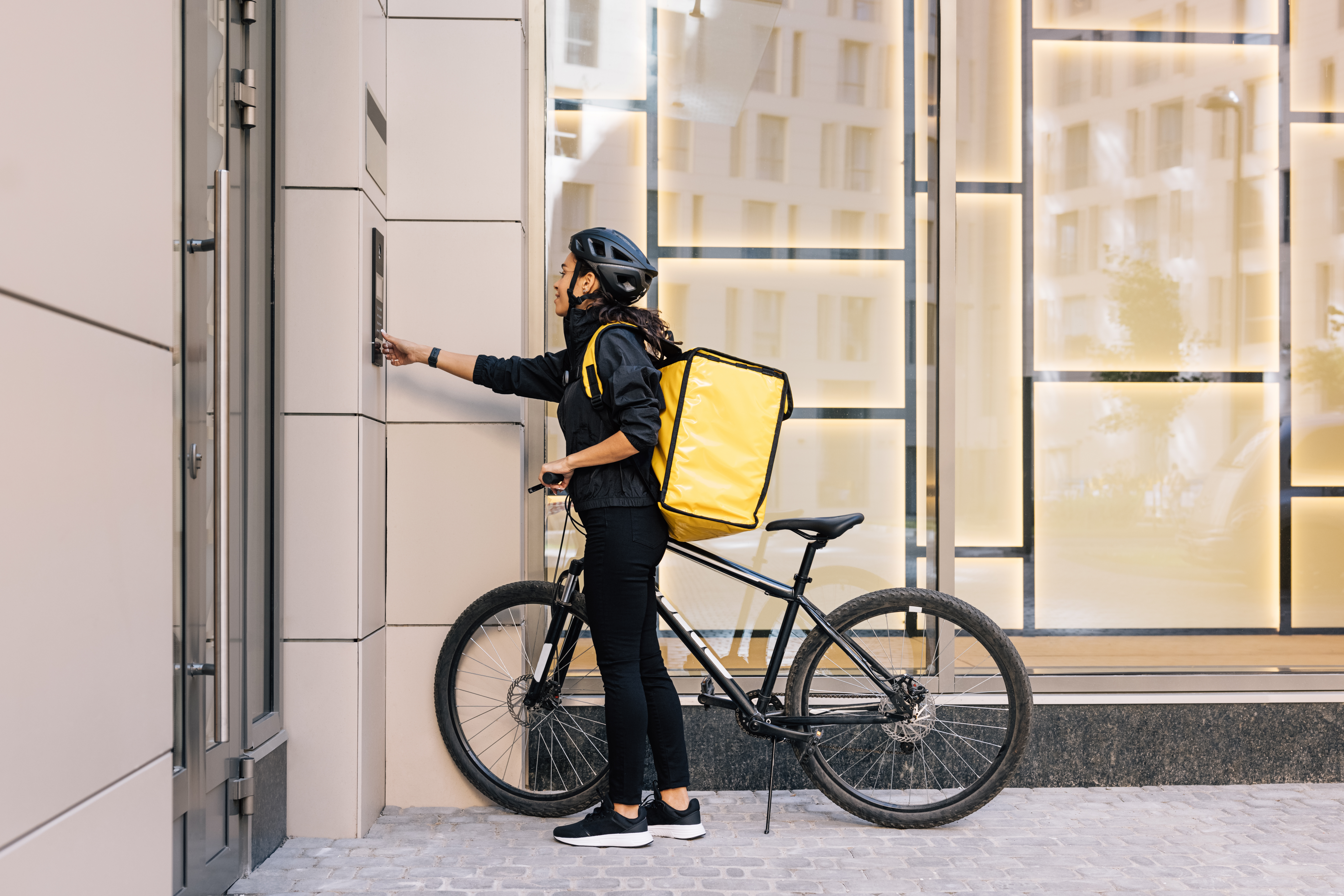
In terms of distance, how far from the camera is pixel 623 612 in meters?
3.41

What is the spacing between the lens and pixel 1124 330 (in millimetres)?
4484

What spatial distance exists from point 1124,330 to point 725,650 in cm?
246

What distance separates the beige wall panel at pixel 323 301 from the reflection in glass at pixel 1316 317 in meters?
4.32

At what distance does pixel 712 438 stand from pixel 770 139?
5.75ft

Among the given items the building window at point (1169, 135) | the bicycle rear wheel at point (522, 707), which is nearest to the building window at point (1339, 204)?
the building window at point (1169, 135)

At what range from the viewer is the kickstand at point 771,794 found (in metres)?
3.56

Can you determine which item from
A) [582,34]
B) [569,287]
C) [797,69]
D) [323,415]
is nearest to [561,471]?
[569,287]

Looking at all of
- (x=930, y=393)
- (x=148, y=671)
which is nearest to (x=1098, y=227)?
(x=930, y=393)

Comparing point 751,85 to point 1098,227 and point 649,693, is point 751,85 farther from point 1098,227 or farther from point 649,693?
point 649,693

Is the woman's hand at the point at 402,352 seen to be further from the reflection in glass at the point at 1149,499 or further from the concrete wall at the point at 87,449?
the reflection in glass at the point at 1149,499

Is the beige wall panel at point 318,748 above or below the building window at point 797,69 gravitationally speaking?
below

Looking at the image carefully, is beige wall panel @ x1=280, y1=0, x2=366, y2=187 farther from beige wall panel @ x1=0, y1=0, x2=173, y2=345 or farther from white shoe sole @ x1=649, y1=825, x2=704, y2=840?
white shoe sole @ x1=649, y1=825, x2=704, y2=840

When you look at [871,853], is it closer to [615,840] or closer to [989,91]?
[615,840]

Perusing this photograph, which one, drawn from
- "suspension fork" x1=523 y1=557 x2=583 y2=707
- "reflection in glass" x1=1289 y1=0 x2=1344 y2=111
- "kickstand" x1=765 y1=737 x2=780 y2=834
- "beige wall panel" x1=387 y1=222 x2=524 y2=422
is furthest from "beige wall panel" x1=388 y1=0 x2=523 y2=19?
"reflection in glass" x1=1289 y1=0 x2=1344 y2=111
